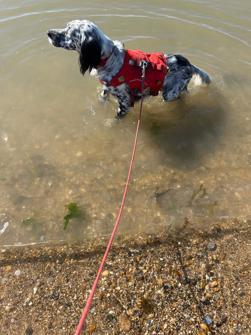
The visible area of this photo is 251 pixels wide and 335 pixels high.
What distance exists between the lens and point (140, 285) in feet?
11.5

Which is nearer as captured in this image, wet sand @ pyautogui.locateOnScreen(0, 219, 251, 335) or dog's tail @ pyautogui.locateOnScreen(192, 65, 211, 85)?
wet sand @ pyautogui.locateOnScreen(0, 219, 251, 335)

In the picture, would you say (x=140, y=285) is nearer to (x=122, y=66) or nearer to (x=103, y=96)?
(x=122, y=66)

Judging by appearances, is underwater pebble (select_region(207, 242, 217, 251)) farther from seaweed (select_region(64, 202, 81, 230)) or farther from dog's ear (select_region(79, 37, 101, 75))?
dog's ear (select_region(79, 37, 101, 75))

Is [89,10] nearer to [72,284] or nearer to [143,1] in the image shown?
[143,1]

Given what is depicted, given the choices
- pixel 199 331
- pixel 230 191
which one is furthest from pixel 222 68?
pixel 199 331

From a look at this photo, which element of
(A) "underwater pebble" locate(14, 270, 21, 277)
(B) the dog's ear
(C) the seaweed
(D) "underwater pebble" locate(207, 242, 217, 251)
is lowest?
(A) "underwater pebble" locate(14, 270, 21, 277)

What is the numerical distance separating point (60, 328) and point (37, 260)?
79cm

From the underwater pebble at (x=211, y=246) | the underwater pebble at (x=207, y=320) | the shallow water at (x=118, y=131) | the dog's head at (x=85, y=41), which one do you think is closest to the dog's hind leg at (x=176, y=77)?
the shallow water at (x=118, y=131)

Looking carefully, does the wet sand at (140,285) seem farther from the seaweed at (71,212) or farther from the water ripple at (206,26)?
the water ripple at (206,26)

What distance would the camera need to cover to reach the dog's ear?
→ 13.7ft

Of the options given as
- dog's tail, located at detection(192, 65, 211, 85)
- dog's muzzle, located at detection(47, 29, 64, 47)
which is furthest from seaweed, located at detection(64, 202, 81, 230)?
dog's tail, located at detection(192, 65, 211, 85)

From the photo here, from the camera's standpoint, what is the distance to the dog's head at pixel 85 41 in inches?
163

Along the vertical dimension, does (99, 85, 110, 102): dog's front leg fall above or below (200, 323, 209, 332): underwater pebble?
above

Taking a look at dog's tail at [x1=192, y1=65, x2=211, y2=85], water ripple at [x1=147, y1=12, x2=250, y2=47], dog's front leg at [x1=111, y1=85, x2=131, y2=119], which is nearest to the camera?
dog's front leg at [x1=111, y1=85, x2=131, y2=119]
